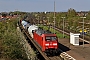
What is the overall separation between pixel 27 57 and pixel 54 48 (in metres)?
9.56

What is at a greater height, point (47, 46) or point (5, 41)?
point (5, 41)

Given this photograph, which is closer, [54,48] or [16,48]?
[16,48]

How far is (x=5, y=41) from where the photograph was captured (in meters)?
22.0

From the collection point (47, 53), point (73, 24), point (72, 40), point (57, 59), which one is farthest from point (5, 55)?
point (73, 24)

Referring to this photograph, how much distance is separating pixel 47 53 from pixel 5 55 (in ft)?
33.9

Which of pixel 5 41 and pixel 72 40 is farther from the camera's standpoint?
pixel 72 40

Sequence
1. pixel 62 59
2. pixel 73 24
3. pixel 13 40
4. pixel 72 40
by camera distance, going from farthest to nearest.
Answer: pixel 73 24 → pixel 72 40 → pixel 62 59 → pixel 13 40

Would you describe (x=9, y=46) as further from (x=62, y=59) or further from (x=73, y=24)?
(x=73, y=24)

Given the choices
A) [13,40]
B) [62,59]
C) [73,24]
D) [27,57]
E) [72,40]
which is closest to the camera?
[27,57]

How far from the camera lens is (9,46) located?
2084cm

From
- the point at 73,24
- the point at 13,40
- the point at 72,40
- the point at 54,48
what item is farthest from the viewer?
the point at 73,24

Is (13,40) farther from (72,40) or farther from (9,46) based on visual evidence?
(72,40)

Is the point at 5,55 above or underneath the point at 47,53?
above

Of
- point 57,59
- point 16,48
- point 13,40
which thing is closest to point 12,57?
point 16,48
